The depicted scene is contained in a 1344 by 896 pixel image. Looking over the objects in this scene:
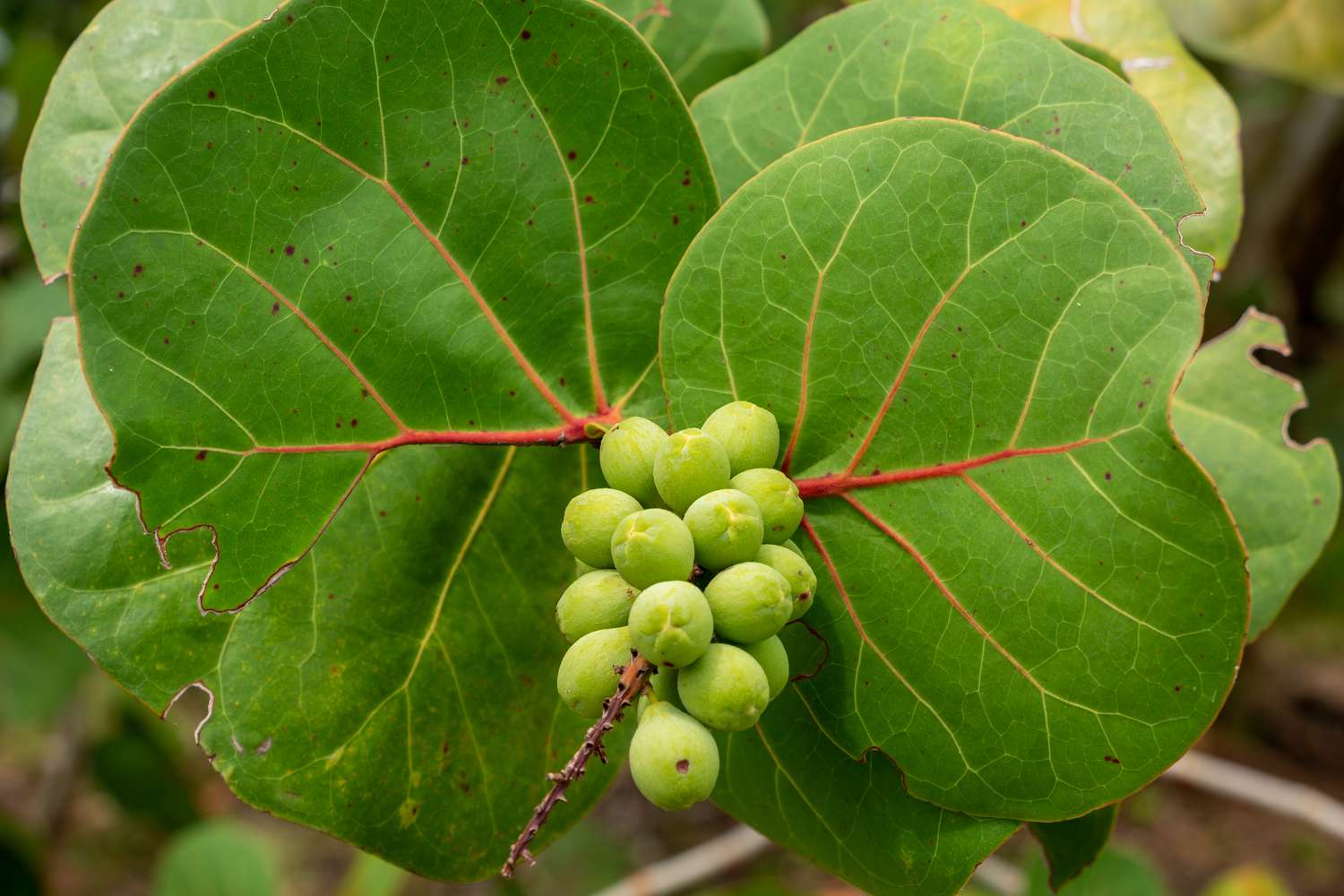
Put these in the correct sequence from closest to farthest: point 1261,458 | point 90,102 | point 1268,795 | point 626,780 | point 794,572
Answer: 1. point 794,572
2. point 90,102
3. point 1261,458
4. point 1268,795
5. point 626,780

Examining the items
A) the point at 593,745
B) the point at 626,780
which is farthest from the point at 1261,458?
the point at 626,780

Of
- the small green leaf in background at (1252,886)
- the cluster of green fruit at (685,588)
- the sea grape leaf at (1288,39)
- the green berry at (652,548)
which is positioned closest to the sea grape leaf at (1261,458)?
the sea grape leaf at (1288,39)

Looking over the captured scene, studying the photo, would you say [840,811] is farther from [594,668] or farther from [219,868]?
[219,868]

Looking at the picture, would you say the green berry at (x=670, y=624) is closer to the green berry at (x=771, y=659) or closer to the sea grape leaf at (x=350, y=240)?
the green berry at (x=771, y=659)

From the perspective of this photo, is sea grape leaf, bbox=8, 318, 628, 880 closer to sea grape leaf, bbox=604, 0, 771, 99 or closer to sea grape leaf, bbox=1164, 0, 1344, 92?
sea grape leaf, bbox=604, 0, 771, 99

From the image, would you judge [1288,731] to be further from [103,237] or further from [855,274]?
[103,237]
